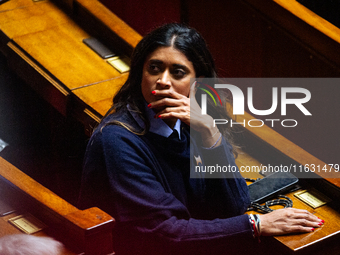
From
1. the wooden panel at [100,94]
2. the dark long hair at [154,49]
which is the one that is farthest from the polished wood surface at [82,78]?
the dark long hair at [154,49]

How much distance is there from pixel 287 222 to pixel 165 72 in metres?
0.67

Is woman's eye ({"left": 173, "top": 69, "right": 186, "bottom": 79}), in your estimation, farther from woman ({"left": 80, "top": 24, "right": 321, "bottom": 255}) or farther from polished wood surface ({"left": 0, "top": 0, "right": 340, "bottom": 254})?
polished wood surface ({"left": 0, "top": 0, "right": 340, "bottom": 254})

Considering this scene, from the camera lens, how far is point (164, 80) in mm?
1726

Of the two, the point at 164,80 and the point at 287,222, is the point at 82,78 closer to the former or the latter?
the point at 164,80

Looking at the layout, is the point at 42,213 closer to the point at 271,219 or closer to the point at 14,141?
the point at 271,219

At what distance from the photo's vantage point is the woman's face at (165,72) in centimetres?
174

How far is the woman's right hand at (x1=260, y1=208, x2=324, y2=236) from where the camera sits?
169 centimetres

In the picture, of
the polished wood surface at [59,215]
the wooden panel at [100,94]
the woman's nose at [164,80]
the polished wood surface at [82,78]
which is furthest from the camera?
A: the wooden panel at [100,94]

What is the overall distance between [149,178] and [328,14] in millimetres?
2221

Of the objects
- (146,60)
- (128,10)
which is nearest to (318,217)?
(146,60)

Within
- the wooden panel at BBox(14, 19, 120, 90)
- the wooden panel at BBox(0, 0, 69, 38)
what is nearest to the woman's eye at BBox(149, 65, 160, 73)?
the wooden panel at BBox(14, 19, 120, 90)

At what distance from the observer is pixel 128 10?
142 inches

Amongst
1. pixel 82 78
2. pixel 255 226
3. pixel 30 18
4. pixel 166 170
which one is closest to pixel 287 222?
pixel 255 226

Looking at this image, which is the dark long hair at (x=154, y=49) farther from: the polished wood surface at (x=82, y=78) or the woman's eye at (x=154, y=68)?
the polished wood surface at (x=82, y=78)
